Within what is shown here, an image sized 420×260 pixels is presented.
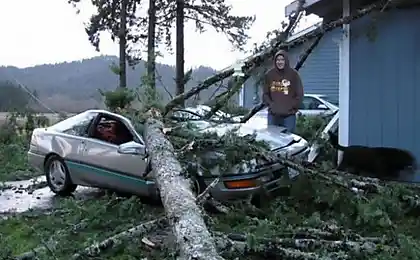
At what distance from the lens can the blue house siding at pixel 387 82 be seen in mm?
7590

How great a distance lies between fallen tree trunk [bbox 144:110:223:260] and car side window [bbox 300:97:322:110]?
31.6 ft

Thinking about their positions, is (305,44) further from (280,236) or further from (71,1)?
(71,1)

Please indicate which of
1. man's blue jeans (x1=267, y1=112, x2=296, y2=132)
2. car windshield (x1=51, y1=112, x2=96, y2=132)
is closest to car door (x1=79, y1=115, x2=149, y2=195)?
car windshield (x1=51, y1=112, x2=96, y2=132)

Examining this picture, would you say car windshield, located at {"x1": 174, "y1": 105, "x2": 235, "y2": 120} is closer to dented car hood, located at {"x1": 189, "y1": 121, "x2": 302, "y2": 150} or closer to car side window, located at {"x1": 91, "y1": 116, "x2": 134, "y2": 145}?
dented car hood, located at {"x1": 189, "y1": 121, "x2": 302, "y2": 150}

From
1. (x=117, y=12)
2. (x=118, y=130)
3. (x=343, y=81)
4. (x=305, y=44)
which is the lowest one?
(x=118, y=130)

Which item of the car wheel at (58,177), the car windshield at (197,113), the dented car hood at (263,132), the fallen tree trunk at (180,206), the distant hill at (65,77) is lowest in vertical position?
the car wheel at (58,177)

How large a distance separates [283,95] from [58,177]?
3497mm

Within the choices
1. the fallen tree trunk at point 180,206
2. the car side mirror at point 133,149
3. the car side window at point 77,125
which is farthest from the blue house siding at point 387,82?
the car side window at point 77,125

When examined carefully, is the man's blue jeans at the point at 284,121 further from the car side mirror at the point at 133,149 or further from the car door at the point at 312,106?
the car door at the point at 312,106

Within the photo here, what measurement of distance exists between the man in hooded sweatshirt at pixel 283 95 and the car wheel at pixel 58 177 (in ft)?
10.0

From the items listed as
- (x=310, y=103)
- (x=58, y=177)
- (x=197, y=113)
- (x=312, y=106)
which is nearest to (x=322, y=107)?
(x=312, y=106)

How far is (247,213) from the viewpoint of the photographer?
20.3 ft

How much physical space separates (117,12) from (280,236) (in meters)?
17.9

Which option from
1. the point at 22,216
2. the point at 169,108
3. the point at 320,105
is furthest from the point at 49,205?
the point at 320,105
